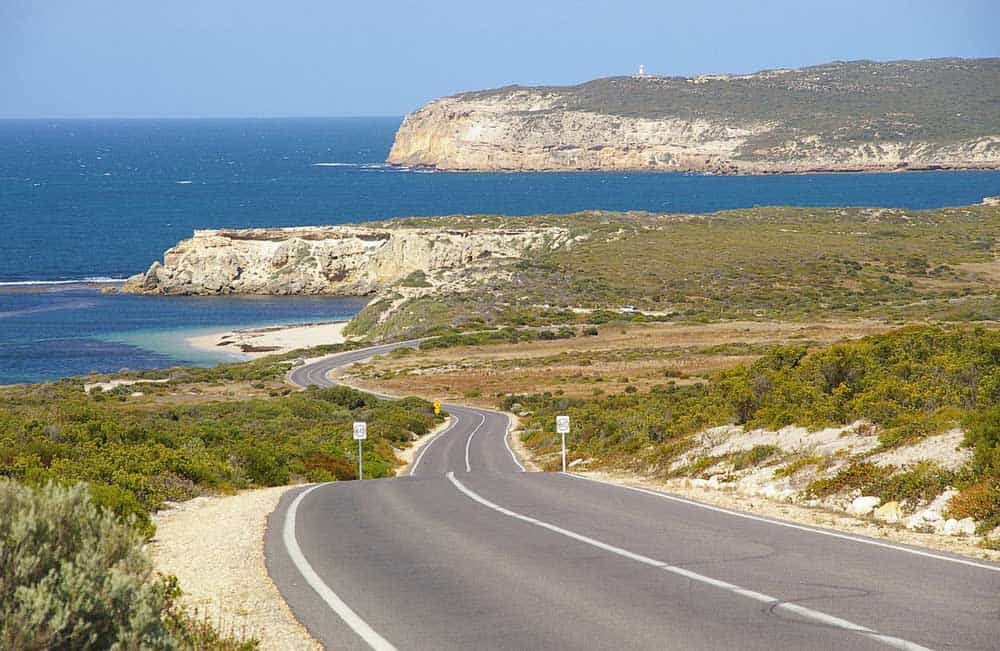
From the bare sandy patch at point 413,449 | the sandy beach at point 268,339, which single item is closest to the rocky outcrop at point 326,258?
the sandy beach at point 268,339

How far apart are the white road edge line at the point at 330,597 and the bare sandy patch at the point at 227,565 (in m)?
0.28

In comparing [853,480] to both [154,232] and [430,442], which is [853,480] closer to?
[430,442]

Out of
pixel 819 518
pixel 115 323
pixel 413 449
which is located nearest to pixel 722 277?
pixel 115 323

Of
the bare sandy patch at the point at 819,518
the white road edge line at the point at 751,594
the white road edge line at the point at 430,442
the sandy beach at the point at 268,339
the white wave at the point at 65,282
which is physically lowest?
the sandy beach at the point at 268,339

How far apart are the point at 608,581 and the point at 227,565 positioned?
3.34 metres

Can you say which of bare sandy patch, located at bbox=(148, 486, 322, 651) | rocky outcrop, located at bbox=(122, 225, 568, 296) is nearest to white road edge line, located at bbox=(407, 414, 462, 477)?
bare sandy patch, located at bbox=(148, 486, 322, 651)

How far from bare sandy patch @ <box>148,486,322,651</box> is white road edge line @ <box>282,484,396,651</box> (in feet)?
0.92

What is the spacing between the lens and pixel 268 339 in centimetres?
7562

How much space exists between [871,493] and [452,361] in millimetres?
49428

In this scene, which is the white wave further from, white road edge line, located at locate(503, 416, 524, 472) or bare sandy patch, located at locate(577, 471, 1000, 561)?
bare sandy patch, located at locate(577, 471, 1000, 561)

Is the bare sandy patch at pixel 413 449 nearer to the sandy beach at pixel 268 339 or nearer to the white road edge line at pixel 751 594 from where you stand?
the white road edge line at pixel 751 594

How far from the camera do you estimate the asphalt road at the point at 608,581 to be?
282 inches

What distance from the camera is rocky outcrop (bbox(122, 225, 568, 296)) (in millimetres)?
101875

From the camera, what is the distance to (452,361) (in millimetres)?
61750
